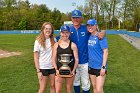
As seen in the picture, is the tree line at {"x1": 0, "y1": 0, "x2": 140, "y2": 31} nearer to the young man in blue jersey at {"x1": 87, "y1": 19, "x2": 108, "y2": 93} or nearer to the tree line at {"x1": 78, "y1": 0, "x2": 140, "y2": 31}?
the tree line at {"x1": 78, "y1": 0, "x2": 140, "y2": 31}

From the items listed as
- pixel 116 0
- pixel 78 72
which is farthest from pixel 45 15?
pixel 78 72

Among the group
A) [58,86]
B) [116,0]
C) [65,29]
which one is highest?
[116,0]

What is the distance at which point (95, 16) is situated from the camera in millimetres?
82312

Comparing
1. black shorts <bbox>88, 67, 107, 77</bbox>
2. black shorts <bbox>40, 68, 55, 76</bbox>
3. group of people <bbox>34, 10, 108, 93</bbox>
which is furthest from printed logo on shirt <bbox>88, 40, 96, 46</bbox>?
black shorts <bbox>40, 68, 55, 76</bbox>

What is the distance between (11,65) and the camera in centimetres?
1362

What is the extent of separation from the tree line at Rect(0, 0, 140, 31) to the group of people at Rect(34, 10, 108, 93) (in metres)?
69.6

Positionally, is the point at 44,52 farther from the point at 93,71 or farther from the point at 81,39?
the point at 93,71

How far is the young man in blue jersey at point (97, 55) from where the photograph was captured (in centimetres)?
618

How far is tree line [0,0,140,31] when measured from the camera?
79250mm

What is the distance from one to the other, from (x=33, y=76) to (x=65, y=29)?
5.14 meters

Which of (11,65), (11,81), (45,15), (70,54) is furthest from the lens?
(45,15)

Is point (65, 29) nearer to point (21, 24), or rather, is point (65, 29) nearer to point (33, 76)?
point (33, 76)

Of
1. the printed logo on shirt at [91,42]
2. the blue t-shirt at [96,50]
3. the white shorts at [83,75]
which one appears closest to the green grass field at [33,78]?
the white shorts at [83,75]

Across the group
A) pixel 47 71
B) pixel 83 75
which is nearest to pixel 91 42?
pixel 83 75
